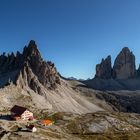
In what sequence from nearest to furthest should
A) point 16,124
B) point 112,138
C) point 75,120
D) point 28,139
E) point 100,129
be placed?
point 28,139
point 16,124
point 112,138
point 100,129
point 75,120

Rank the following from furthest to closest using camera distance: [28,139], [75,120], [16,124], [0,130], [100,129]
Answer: [75,120] < [100,129] < [16,124] < [0,130] < [28,139]

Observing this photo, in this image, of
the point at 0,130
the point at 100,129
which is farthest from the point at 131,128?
the point at 0,130

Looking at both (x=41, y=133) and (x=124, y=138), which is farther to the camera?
(x=124, y=138)

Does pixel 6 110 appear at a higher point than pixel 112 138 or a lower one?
higher

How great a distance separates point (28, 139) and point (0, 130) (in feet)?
64.8

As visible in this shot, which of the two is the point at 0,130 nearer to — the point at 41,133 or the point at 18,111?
the point at 41,133

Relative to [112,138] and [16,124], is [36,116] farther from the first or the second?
[112,138]

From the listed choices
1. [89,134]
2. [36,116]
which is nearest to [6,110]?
[36,116]

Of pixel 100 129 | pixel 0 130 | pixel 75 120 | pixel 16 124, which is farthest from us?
pixel 75 120

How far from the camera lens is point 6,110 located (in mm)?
191375

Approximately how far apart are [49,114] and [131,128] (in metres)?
54.0

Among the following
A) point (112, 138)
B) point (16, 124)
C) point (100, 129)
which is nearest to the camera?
point (16, 124)

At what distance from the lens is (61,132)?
149 metres

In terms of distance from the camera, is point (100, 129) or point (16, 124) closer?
point (16, 124)
